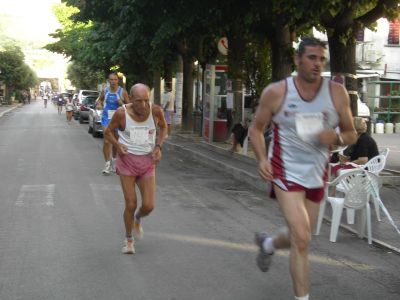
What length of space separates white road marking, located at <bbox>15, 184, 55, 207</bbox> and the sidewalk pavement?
3.41m

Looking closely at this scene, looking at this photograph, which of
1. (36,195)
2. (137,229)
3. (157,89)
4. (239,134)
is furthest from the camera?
(157,89)

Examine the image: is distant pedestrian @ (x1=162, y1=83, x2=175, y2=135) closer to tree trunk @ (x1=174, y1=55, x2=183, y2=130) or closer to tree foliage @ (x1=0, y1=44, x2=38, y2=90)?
tree trunk @ (x1=174, y1=55, x2=183, y2=130)

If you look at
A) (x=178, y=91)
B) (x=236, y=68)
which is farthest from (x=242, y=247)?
(x=178, y=91)

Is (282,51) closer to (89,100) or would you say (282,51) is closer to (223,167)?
(223,167)

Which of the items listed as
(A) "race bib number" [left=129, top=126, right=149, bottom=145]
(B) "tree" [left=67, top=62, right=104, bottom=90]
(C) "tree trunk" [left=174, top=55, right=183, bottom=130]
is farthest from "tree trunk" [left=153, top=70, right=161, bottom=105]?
(B) "tree" [left=67, top=62, right=104, bottom=90]

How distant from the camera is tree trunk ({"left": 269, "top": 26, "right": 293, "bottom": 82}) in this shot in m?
15.1

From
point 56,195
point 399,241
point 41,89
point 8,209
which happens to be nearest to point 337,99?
Result: point 399,241

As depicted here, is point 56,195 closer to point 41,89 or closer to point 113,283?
point 113,283

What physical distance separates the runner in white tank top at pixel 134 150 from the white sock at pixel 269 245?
1728mm

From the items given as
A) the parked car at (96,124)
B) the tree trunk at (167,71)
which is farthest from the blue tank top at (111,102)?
the tree trunk at (167,71)

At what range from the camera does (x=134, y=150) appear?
244 inches

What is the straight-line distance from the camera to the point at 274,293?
497 centimetres

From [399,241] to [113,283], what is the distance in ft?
11.9

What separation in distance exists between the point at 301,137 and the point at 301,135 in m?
0.02
